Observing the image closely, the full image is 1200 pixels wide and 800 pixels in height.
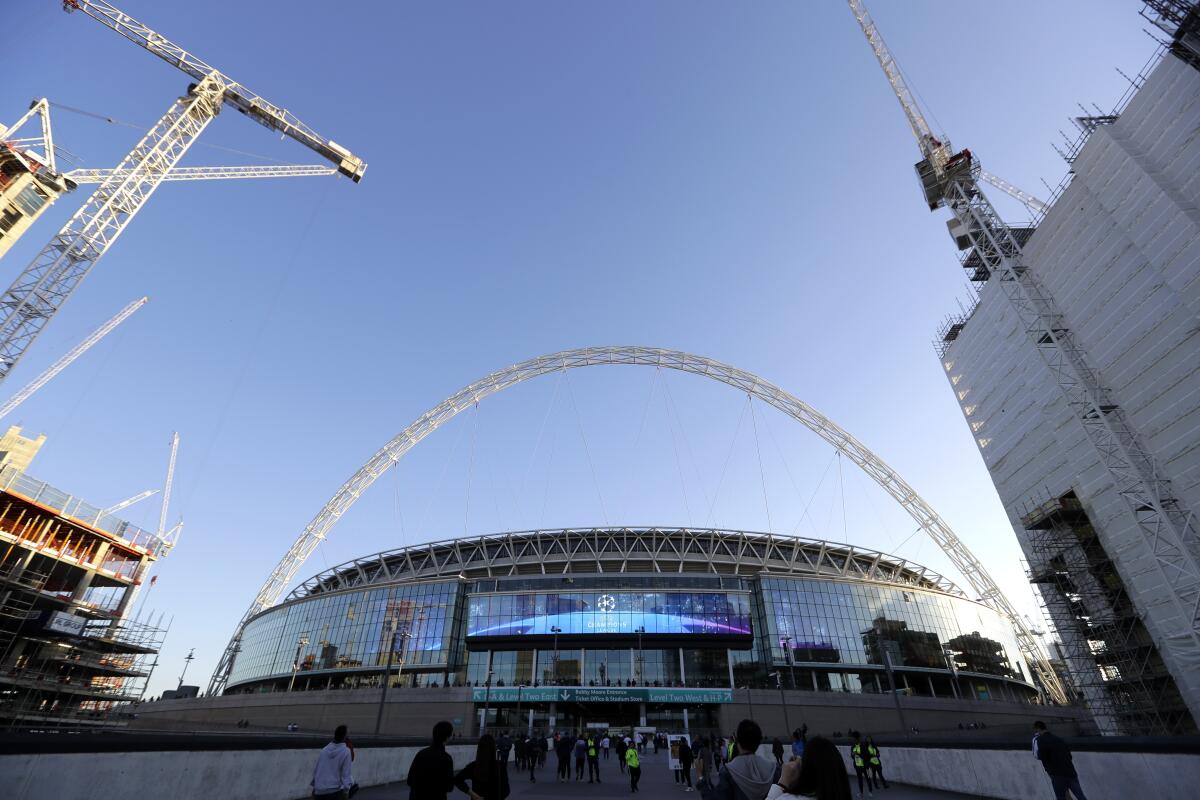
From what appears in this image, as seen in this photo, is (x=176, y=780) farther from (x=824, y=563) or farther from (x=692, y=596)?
(x=824, y=563)

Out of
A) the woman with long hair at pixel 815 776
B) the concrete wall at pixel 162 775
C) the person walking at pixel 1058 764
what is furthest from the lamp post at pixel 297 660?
the woman with long hair at pixel 815 776

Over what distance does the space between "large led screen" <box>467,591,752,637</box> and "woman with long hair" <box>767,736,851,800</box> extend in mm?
60486

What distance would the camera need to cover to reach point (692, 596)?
6281cm

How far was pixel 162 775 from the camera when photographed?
9133mm

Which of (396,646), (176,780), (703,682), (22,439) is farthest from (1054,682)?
(22,439)

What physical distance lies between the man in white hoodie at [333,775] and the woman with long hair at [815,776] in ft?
22.8

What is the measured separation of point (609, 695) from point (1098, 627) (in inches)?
1642

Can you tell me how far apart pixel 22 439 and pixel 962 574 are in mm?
125135

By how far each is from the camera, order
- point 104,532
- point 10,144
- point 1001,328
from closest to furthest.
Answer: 1. point 10,144
2. point 1001,328
3. point 104,532

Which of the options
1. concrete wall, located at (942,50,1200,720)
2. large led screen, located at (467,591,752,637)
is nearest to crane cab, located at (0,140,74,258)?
large led screen, located at (467,591,752,637)

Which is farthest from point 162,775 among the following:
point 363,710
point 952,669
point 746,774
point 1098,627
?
point 952,669

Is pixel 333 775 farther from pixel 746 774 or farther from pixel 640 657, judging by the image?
pixel 640 657

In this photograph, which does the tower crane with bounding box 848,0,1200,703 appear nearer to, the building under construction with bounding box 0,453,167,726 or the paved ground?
the paved ground

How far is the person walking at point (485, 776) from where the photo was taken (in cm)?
675
